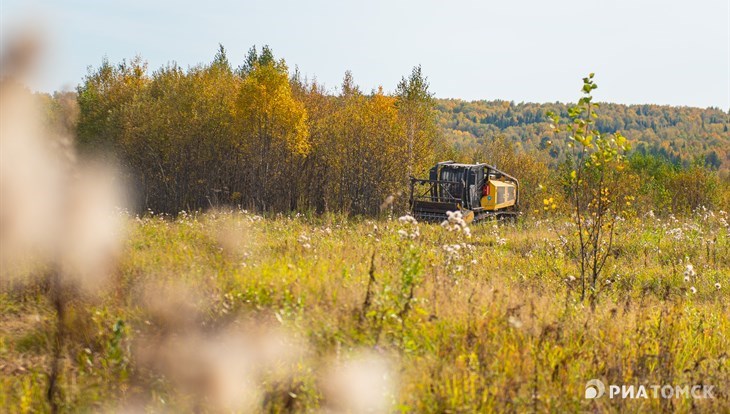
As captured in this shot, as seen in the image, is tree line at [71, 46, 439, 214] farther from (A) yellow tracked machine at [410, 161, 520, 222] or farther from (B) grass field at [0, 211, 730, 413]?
(B) grass field at [0, 211, 730, 413]

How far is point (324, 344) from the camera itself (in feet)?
18.9

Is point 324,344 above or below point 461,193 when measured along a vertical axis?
above

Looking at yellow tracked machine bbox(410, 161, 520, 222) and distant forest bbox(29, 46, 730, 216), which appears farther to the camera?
distant forest bbox(29, 46, 730, 216)

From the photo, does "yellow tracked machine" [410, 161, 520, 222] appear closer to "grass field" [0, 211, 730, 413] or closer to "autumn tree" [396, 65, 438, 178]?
"autumn tree" [396, 65, 438, 178]

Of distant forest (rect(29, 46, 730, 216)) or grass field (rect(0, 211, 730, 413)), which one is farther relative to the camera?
distant forest (rect(29, 46, 730, 216))

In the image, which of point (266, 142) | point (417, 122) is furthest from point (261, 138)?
point (417, 122)

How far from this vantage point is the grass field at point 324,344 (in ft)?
17.0

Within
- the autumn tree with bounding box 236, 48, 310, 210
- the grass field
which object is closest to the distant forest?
the autumn tree with bounding box 236, 48, 310, 210

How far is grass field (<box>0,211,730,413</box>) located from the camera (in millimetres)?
5176

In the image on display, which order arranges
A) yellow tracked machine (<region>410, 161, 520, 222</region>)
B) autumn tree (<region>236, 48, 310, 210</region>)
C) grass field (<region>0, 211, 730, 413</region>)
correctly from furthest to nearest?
autumn tree (<region>236, 48, 310, 210</region>), yellow tracked machine (<region>410, 161, 520, 222</region>), grass field (<region>0, 211, 730, 413</region>)

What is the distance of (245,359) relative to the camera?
5574 mm

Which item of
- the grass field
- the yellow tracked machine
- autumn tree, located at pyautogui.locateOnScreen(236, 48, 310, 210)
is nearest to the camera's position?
the grass field

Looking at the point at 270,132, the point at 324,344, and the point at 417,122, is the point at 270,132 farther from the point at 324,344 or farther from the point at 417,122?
the point at 324,344

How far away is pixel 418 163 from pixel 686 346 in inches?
1127
